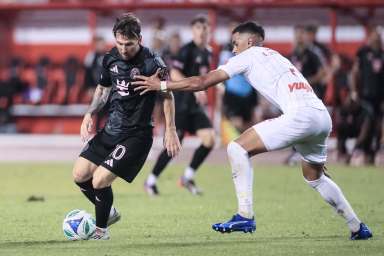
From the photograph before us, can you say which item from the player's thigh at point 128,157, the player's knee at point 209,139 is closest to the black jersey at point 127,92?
the player's thigh at point 128,157

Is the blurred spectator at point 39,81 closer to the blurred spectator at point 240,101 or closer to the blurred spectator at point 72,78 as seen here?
the blurred spectator at point 72,78

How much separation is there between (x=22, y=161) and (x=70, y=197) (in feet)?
22.7

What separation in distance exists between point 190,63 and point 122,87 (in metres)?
5.37

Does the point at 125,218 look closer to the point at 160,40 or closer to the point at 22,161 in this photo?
the point at 160,40

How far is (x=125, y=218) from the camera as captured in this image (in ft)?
37.7

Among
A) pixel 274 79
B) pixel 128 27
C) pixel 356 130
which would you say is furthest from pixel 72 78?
pixel 274 79

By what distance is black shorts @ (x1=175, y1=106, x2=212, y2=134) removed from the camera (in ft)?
48.2

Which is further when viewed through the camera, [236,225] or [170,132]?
[170,132]

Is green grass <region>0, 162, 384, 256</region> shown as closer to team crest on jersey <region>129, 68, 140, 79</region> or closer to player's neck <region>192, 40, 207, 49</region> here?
team crest on jersey <region>129, 68, 140, 79</region>

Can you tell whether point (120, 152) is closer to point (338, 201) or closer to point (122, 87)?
point (122, 87)

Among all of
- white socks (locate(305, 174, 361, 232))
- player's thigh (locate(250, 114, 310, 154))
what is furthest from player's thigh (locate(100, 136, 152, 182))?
white socks (locate(305, 174, 361, 232))

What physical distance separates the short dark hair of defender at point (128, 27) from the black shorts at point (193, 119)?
547cm

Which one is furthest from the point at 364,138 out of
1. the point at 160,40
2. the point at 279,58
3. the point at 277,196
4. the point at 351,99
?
the point at 279,58

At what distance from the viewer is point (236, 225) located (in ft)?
29.2
